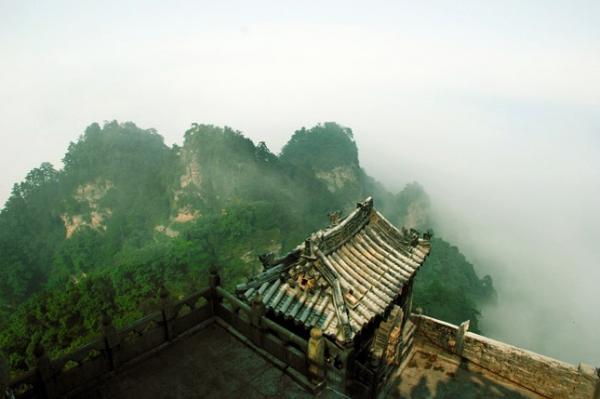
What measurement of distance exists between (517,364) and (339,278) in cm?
914

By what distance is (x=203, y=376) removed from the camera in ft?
33.0

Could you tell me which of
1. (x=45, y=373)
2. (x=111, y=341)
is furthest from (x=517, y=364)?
(x=45, y=373)

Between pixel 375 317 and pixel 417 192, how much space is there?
11038cm

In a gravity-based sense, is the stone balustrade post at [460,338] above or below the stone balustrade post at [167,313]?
below

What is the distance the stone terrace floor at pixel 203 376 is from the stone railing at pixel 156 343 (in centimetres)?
24

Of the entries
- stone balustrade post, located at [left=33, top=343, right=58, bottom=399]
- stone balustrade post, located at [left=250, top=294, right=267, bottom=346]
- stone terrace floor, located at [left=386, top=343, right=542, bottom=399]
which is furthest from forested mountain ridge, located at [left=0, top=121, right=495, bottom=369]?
stone balustrade post, located at [left=250, top=294, right=267, bottom=346]

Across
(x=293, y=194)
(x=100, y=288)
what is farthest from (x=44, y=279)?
(x=293, y=194)

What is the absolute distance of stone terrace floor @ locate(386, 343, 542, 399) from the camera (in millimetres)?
16359

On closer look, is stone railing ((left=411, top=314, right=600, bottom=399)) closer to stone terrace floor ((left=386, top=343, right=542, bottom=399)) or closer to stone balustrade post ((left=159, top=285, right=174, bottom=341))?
stone terrace floor ((left=386, top=343, right=542, bottom=399))

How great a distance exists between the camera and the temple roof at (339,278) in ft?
42.5

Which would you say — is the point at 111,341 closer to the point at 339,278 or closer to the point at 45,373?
the point at 45,373

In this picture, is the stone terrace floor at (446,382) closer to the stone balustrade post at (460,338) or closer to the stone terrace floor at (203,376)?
the stone balustrade post at (460,338)

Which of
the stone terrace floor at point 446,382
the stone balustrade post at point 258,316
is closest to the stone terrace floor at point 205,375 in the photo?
the stone balustrade post at point 258,316

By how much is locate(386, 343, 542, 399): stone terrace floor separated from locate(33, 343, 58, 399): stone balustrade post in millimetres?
11791
